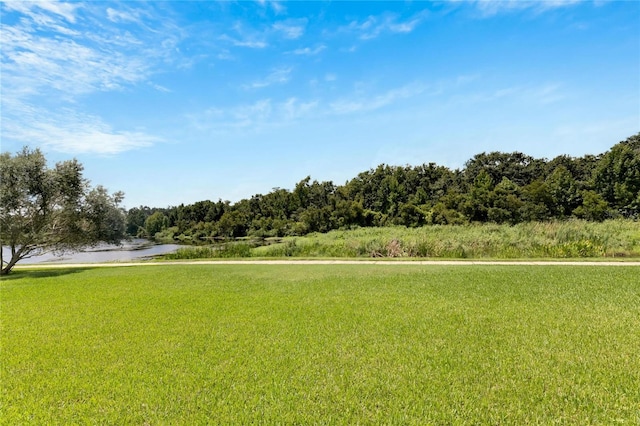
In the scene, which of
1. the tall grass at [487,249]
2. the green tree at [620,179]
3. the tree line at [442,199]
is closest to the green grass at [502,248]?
the tall grass at [487,249]

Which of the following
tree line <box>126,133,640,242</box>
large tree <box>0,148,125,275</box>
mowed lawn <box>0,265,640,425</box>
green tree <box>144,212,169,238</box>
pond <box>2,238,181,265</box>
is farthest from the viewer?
green tree <box>144,212,169,238</box>

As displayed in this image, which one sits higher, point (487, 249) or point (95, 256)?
point (95, 256)

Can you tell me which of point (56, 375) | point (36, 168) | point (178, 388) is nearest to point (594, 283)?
point (178, 388)

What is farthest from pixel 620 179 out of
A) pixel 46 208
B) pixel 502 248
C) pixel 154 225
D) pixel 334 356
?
pixel 154 225

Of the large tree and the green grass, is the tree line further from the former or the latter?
the large tree

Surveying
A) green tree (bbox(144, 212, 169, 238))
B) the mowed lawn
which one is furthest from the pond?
green tree (bbox(144, 212, 169, 238))

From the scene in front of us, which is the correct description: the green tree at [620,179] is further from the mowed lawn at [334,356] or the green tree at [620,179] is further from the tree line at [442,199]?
the mowed lawn at [334,356]

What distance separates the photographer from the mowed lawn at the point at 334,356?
9.68 feet

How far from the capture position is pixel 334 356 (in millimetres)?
4020

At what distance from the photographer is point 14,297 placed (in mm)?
8297

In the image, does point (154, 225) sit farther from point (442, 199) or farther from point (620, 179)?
point (620, 179)

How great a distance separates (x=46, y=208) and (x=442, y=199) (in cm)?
3938

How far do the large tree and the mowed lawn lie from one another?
25.2ft

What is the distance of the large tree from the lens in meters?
12.8
